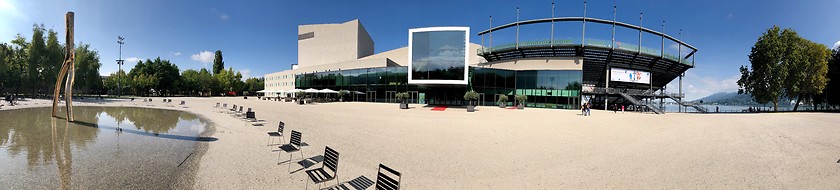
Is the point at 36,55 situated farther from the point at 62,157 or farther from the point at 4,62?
the point at 62,157

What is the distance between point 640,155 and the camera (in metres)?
8.52

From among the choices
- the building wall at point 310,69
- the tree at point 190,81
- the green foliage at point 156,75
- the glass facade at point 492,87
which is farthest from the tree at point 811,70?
the tree at point 190,81

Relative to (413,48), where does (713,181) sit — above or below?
below

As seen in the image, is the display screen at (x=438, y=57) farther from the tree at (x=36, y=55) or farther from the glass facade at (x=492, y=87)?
the tree at (x=36, y=55)

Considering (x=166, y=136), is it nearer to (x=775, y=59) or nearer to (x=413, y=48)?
(x=413, y=48)

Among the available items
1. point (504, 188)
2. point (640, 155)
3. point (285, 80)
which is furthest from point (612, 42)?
point (285, 80)

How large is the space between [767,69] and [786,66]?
1637mm

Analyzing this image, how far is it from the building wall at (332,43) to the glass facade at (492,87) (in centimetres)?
1530

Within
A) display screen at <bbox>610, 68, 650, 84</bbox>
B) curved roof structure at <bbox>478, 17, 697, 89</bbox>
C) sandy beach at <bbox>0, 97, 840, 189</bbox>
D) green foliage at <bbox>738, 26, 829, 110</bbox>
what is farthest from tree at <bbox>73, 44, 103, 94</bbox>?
green foliage at <bbox>738, 26, 829, 110</bbox>

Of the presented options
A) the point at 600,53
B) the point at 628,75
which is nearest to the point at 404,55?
the point at 600,53

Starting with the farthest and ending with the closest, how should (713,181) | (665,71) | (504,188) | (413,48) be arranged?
(665,71) → (413,48) → (713,181) → (504,188)

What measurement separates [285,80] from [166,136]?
2609 inches

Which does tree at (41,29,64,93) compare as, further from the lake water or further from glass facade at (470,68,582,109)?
glass facade at (470,68,582,109)

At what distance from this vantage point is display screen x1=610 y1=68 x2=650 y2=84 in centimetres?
4375
